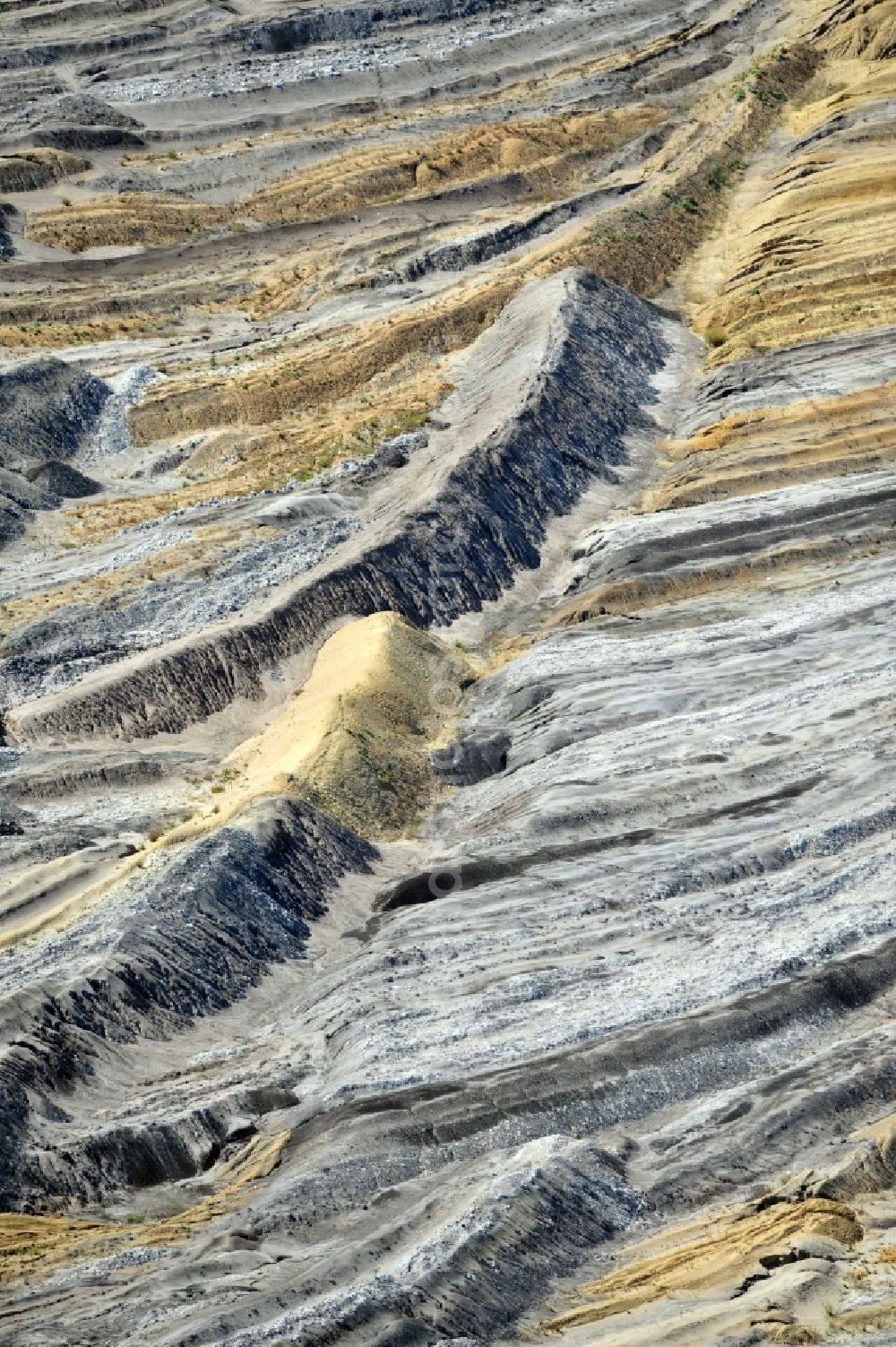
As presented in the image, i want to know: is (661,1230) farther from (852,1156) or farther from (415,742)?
(415,742)

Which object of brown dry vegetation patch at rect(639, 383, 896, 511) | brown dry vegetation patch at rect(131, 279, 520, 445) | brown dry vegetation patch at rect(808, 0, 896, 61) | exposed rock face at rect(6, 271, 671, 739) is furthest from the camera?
brown dry vegetation patch at rect(808, 0, 896, 61)

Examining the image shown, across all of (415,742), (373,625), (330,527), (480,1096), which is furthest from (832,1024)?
(330,527)

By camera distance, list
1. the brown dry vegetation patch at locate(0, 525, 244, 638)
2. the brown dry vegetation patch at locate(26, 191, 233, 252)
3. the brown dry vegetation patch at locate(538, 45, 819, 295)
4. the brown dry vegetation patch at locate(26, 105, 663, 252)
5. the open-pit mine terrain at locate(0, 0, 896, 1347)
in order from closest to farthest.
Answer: the open-pit mine terrain at locate(0, 0, 896, 1347), the brown dry vegetation patch at locate(0, 525, 244, 638), the brown dry vegetation patch at locate(538, 45, 819, 295), the brown dry vegetation patch at locate(26, 191, 233, 252), the brown dry vegetation patch at locate(26, 105, 663, 252)

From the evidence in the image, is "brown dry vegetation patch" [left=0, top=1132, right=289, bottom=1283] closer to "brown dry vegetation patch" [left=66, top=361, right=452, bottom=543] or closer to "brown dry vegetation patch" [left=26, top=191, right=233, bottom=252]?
"brown dry vegetation patch" [left=66, top=361, right=452, bottom=543]

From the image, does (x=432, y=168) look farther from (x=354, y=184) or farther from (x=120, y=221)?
(x=120, y=221)

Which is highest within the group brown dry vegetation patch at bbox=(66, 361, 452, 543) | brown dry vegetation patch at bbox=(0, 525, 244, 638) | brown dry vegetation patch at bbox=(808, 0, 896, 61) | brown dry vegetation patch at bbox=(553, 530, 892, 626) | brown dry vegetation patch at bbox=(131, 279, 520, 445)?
brown dry vegetation patch at bbox=(808, 0, 896, 61)

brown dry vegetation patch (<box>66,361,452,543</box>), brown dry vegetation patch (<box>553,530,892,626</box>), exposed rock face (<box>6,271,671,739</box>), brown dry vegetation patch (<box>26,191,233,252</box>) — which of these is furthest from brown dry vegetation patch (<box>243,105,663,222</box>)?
brown dry vegetation patch (<box>553,530,892,626</box>)

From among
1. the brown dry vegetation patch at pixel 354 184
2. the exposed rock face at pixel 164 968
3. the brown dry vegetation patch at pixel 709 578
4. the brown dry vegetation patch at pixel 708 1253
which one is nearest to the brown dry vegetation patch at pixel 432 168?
the brown dry vegetation patch at pixel 354 184
